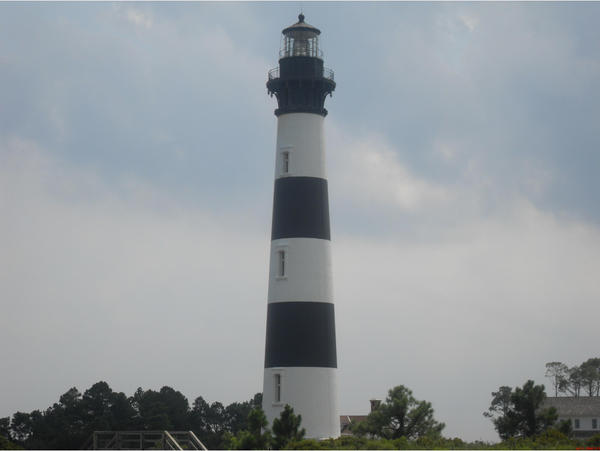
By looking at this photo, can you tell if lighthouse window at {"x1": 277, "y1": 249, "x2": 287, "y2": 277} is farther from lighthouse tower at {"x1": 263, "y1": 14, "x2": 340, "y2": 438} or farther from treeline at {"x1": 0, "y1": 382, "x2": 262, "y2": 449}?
treeline at {"x1": 0, "y1": 382, "x2": 262, "y2": 449}

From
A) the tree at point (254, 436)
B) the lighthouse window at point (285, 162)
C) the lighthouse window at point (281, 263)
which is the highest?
the lighthouse window at point (285, 162)

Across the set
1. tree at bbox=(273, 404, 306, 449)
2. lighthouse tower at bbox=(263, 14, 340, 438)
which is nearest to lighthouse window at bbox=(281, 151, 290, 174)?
lighthouse tower at bbox=(263, 14, 340, 438)

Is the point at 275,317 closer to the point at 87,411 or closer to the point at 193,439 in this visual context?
the point at 193,439

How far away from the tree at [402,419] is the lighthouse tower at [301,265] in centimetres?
211

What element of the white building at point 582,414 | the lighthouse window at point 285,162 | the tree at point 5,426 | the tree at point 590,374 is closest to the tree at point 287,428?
the lighthouse window at point 285,162

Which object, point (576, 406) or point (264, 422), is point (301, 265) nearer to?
point (264, 422)

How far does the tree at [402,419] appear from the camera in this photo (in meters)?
55.6

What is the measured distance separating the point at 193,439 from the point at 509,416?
15577 millimetres

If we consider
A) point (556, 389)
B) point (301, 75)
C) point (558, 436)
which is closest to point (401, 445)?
point (558, 436)

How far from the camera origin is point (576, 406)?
100 metres

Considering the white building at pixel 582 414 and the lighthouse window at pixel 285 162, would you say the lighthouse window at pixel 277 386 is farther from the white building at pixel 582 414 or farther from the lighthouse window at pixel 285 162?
the white building at pixel 582 414

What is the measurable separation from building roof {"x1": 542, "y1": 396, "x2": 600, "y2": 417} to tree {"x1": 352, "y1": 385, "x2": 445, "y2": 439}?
1710 inches

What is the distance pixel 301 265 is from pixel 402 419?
9.04 meters

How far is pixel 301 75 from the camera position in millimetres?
57688
